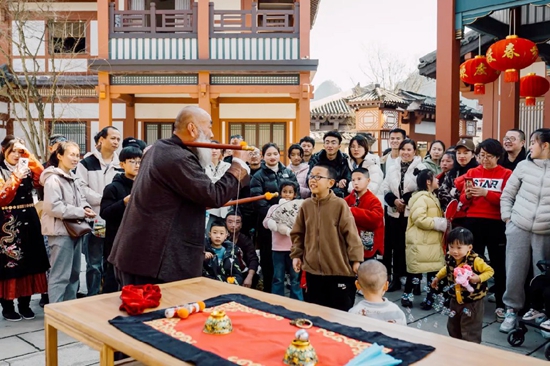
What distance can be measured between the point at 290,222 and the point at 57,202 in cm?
230

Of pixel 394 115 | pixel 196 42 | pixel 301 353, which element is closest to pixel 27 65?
pixel 196 42

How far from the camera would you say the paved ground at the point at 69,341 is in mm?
4047

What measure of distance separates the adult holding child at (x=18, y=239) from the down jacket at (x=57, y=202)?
262 millimetres

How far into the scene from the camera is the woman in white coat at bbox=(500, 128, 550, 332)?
461cm

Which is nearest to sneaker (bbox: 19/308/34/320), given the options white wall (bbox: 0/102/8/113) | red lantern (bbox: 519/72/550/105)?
red lantern (bbox: 519/72/550/105)

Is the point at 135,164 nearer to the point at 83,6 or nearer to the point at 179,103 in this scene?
the point at 179,103

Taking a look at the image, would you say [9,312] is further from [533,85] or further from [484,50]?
[484,50]

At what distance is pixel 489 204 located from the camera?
5.22m

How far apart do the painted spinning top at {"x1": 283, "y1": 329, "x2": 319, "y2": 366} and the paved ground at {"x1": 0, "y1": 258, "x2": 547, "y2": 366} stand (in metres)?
2.62

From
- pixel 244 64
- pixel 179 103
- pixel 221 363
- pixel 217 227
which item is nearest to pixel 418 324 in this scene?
pixel 217 227

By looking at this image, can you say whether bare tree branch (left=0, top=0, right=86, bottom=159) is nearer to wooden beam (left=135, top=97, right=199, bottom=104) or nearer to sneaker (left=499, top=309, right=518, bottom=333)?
wooden beam (left=135, top=97, right=199, bottom=104)

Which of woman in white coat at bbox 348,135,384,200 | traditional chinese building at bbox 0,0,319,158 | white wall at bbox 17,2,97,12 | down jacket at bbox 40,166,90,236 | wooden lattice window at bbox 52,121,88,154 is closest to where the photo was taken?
down jacket at bbox 40,166,90,236

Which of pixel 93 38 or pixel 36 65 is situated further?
pixel 93 38

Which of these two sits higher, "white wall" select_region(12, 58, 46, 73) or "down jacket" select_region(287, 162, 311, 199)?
"white wall" select_region(12, 58, 46, 73)
